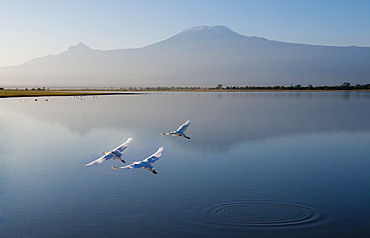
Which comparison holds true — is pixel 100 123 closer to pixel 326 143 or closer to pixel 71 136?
pixel 71 136

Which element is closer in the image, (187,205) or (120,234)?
(120,234)

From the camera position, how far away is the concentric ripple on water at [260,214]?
40.9 ft

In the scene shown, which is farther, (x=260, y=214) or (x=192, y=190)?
(x=192, y=190)

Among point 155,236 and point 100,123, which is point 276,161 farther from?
point 100,123

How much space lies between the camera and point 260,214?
43.0 feet

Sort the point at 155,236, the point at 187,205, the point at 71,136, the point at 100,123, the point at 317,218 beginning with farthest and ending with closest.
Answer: the point at 100,123, the point at 71,136, the point at 187,205, the point at 317,218, the point at 155,236

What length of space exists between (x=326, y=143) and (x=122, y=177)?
17167 mm

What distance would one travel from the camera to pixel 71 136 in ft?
108

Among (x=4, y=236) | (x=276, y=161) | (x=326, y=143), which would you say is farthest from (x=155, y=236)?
(x=326, y=143)

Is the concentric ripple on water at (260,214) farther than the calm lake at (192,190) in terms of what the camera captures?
Yes

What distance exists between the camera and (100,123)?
4381 centimetres

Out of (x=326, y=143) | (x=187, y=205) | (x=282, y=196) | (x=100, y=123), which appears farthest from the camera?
(x=100, y=123)

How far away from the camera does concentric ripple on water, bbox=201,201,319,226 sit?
491 inches

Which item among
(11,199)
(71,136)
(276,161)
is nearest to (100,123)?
(71,136)
